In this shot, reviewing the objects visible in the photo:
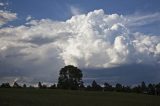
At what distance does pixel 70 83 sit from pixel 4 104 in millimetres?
80772

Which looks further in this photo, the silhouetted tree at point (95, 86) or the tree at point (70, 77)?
the silhouetted tree at point (95, 86)

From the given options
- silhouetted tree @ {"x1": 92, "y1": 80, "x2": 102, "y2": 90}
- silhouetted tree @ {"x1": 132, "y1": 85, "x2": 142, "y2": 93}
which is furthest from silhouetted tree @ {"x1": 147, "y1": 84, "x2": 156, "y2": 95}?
silhouetted tree @ {"x1": 92, "y1": 80, "x2": 102, "y2": 90}

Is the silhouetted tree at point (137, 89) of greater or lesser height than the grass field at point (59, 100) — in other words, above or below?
above

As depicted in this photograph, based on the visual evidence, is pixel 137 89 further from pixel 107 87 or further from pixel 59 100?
pixel 59 100

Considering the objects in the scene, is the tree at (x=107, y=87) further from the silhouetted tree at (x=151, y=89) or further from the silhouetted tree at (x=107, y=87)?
the silhouetted tree at (x=151, y=89)

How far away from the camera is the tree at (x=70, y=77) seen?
121500 millimetres

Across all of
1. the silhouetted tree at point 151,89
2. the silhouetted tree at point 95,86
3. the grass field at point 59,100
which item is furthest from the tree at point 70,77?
the grass field at point 59,100

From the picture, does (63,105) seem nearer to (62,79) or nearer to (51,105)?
(51,105)

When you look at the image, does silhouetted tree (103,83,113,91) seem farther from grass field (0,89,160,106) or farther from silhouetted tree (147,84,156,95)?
grass field (0,89,160,106)

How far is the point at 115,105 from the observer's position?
51.7 meters

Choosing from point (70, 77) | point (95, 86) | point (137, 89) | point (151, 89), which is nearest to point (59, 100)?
point (70, 77)

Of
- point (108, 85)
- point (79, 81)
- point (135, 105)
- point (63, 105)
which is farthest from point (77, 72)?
point (63, 105)

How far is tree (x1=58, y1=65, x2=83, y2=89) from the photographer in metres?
122

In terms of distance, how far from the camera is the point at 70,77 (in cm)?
A: 12212
